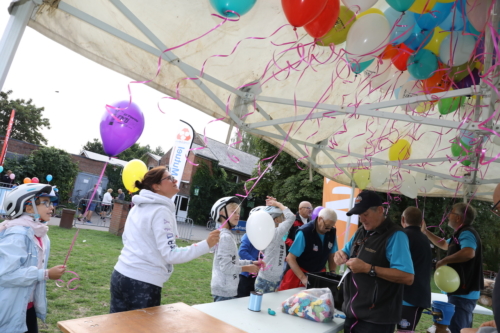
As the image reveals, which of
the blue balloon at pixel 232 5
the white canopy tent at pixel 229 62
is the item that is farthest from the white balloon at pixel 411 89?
the blue balloon at pixel 232 5

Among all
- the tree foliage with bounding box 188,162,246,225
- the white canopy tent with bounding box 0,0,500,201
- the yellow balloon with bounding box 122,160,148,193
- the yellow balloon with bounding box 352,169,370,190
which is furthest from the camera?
the tree foliage with bounding box 188,162,246,225

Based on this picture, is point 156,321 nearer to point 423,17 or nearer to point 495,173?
point 423,17

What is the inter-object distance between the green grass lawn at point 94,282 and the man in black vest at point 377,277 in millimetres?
2836

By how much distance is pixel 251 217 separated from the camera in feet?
8.70

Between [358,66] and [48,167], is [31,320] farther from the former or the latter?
[48,167]

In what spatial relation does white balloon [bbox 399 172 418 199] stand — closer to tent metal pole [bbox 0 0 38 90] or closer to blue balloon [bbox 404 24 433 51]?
blue balloon [bbox 404 24 433 51]

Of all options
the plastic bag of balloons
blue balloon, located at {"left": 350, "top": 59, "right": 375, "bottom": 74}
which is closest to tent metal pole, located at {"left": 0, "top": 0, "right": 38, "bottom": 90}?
blue balloon, located at {"left": 350, "top": 59, "right": 375, "bottom": 74}

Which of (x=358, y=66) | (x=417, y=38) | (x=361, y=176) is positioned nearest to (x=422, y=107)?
(x=417, y=38)

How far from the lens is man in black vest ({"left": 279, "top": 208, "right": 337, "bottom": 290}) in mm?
3107

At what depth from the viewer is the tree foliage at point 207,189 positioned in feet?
71.9

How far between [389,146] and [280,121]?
1904 millimetres

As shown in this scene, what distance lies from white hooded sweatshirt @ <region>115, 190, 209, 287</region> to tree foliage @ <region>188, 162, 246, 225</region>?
20129 mm

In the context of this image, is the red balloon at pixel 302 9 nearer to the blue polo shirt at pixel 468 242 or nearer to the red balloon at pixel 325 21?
the red balloon at pixel 325 21

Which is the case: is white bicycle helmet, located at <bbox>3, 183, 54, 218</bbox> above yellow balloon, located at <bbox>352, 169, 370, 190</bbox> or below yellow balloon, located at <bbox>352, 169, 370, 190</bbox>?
below
